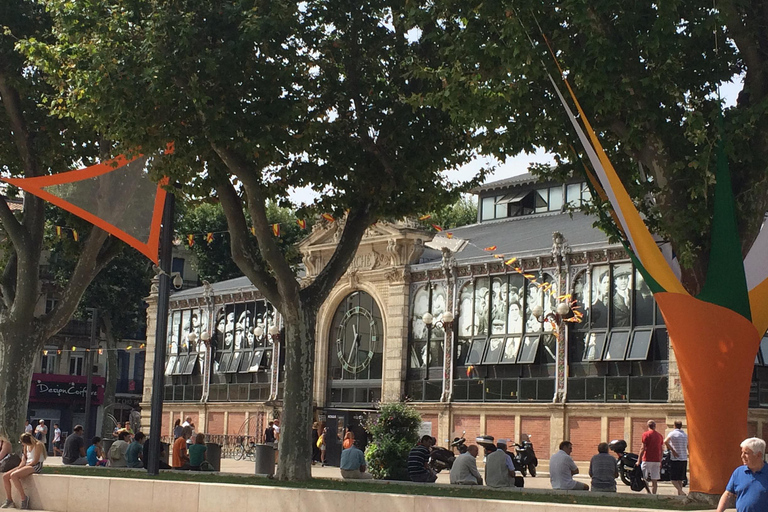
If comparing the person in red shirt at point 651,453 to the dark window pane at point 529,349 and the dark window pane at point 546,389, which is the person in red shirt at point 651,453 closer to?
the dark window pane at point 546,389

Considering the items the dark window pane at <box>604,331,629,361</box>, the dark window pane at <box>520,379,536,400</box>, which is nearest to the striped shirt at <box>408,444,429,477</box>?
the dark window pane at <box>604,331,629,361</box>

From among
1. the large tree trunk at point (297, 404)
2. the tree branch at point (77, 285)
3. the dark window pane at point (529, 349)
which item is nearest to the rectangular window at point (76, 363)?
the dark window pane at point (529, 349)

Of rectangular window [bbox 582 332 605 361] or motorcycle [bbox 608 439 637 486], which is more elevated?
rectangular window [bbox 582 332 605 361]

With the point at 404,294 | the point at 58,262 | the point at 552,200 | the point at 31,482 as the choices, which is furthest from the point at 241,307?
the point at 31,482

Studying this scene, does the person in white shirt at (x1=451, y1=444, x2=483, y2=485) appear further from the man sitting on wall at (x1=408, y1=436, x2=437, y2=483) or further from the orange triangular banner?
the orange triangular banner

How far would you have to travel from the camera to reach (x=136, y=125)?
1730 centimetres

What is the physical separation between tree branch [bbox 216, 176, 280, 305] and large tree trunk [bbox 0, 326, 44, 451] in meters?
5.90

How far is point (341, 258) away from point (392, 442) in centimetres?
489

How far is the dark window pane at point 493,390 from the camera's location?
115 ft

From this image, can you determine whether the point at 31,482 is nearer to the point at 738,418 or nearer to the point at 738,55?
the point at 738,418

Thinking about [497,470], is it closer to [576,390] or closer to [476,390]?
[576,390]

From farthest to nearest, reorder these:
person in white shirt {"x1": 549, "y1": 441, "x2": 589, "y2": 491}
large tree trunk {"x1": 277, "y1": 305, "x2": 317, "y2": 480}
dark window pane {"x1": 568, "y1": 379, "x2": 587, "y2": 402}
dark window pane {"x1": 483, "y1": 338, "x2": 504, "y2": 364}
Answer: dark window pane {"x1": 483, "y1": 338, "x2": 504, "y2": 364} → dark window pane {"x1": 568, "y1": 379, "x2": 587, "y2": 402} → large tree trunk {"x1": 277, "y1": 305, "x2": 317, "y2": 480} → person in white shirt {"x1": 549, "y1": 441, "x2": 589, "y2": 491}

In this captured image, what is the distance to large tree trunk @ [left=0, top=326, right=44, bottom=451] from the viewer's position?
866 inches

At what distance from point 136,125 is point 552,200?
27154mm
